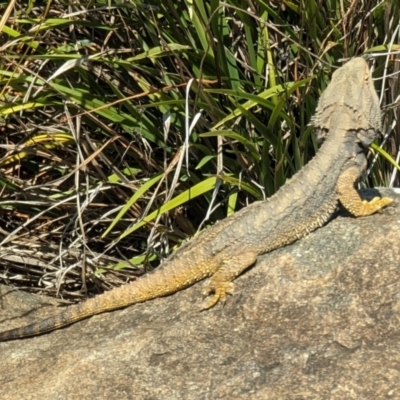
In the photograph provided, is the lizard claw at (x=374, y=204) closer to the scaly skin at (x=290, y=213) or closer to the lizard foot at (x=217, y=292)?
the scaly skin at (x=290, y=213)

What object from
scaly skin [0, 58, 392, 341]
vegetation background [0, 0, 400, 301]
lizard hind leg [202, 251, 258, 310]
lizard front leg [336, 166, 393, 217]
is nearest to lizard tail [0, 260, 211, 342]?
scaly skin [0, 58, 392, 341]

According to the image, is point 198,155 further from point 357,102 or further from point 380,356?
point 380,356

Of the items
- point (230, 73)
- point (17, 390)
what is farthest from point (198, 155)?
point (17, 390)

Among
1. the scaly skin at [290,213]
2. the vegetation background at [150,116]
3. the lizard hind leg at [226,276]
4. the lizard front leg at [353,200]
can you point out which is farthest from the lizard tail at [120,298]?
the lizard front leg at [353,200]

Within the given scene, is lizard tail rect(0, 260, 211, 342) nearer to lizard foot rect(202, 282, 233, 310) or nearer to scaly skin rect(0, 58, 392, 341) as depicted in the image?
scaly skin rect(0, 58, 392, 341)

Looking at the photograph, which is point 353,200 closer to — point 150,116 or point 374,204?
point 374,204

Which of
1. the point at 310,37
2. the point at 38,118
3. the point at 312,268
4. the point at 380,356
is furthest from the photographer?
the point at 38,118
